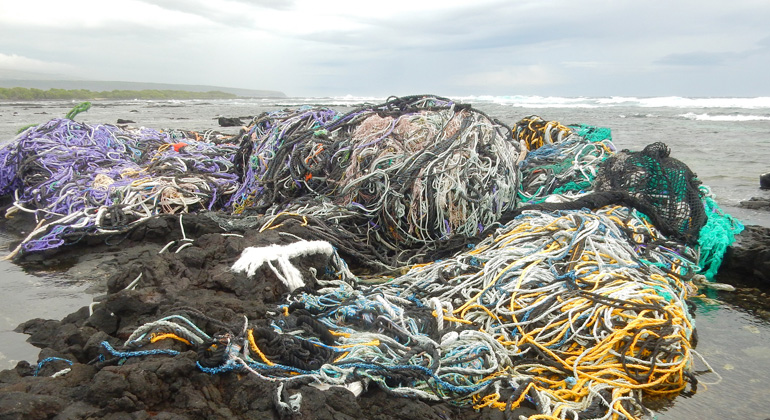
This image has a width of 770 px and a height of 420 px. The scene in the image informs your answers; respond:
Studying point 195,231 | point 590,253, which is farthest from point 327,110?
point 590,253

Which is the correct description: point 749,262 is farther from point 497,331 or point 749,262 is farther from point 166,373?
point 166,373

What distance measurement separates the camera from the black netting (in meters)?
4.37

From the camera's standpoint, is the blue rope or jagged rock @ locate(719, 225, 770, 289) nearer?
the blue rope

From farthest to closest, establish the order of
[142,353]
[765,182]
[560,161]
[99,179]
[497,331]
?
[765,182], [560,161], [99,179], [497,331], [142,353]

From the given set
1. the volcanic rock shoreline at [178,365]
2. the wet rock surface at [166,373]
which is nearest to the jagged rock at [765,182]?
the volcanic rock shoreline at [178,365]

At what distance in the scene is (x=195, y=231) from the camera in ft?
15.3

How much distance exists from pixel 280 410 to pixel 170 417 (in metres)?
0.40

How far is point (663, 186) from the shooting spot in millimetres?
4633

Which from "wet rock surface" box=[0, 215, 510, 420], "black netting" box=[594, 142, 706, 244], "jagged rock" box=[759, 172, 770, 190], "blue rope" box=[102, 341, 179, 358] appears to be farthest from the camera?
"jagged rock" box=[759, 172, 770, 190]

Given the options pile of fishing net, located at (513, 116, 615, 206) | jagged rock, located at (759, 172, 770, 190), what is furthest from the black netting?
jagged rock, located at (759, 172, 770, 190)

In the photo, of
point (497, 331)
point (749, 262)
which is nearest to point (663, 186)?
point (749, 262)

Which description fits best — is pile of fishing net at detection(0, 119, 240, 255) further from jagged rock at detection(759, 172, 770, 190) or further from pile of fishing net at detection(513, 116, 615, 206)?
jagged rock at detection(759, 172, 770, 190)

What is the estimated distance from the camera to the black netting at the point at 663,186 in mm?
4371

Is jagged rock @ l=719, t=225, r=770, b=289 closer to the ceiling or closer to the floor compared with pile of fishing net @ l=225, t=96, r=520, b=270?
closer to the floor
